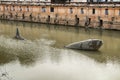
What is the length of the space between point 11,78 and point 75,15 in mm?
43361

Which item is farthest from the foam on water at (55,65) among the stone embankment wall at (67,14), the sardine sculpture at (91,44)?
the stone embankment wall at (67,14)

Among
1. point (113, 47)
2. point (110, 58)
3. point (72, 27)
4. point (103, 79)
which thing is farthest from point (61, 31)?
point (103, 79)

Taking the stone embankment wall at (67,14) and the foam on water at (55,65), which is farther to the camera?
the stone embankment wall at (67,14)

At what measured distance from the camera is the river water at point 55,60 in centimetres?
2961

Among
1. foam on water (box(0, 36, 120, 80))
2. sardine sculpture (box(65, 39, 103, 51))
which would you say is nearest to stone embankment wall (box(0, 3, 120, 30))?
sardine sculpture (box(65, 39, 103, 51))

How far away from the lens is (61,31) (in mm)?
60406

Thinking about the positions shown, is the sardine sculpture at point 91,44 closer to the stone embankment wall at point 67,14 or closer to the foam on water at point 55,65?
the foam on water at point 55,65

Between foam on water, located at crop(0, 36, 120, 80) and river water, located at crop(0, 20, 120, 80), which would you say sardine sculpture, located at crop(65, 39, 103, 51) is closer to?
river water, located at crop(0, 20, 120, 80)

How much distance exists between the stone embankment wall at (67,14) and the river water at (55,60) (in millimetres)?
10554

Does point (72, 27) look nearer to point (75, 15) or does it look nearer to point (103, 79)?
point (75, 15)

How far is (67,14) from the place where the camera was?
70750mm

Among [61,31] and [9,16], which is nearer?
[61,31]

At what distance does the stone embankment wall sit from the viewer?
61000 mm

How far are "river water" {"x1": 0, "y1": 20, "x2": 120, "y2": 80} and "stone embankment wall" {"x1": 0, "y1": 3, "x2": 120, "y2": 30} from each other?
416 inches
